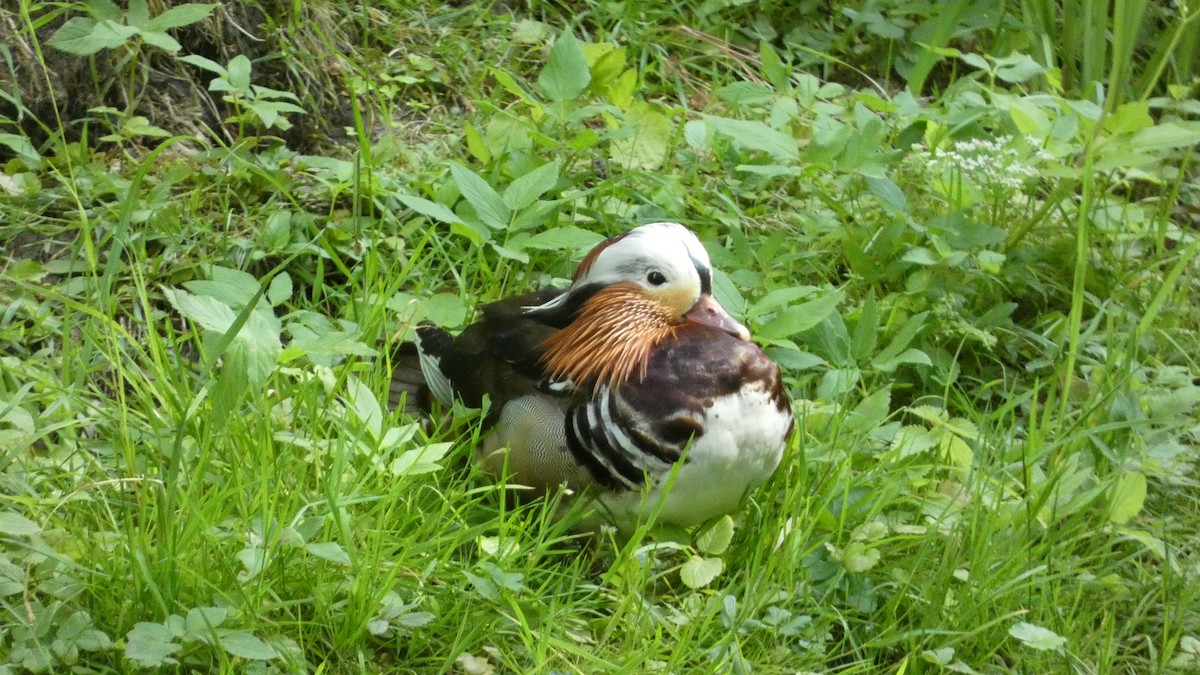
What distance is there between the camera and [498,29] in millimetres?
3740

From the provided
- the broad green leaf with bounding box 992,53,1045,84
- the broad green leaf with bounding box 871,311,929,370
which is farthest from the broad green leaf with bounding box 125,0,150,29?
the broad green leaf with bounding box 992,53,1045,84

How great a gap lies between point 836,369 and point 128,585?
151cm

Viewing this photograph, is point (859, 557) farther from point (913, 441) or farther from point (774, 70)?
point (774, 70)

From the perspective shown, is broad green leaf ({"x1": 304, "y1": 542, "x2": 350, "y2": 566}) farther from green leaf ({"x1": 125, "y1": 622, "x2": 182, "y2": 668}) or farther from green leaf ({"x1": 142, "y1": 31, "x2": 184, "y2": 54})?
green leaf ({"x1": 142, "y1": 31, "x2": 184, "y2": 54})

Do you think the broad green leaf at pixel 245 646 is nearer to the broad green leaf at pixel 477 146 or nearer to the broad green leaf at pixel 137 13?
the broad green leaf at pixel 137 13

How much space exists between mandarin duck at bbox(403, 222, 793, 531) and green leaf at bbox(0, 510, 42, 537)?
0.75 metres

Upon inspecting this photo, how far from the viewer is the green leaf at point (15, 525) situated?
175 cm

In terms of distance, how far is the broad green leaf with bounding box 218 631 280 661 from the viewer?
170cm

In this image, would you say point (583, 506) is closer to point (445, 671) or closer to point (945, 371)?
point (445, 671)

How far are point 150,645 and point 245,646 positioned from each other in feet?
0.42

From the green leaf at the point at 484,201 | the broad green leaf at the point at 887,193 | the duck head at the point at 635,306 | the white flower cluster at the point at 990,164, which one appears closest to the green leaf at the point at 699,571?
the duck head at the point at 635,306

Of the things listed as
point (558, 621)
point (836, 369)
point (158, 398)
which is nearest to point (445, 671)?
point (558, 621)

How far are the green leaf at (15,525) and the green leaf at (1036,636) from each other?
1.55 meters

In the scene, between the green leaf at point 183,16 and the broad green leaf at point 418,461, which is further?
the green leaf at point 183,16
